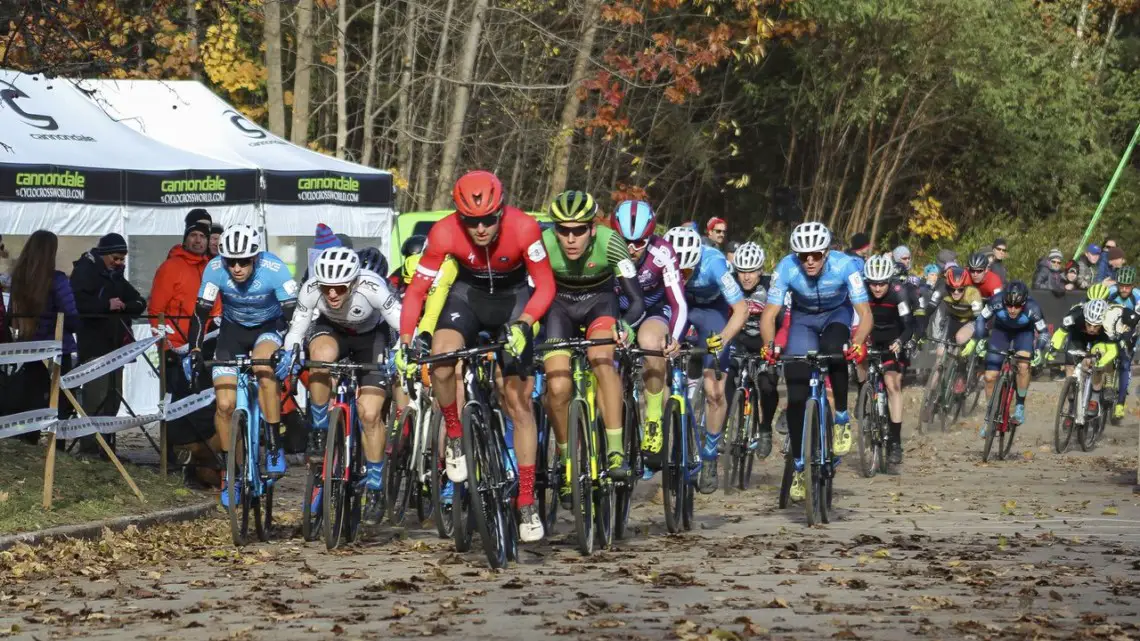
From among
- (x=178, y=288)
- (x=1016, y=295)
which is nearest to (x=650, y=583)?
(x=178, y=288)

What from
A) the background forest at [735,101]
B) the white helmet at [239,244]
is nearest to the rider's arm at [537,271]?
the white helmet at [239,244]

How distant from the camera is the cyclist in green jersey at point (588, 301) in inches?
446

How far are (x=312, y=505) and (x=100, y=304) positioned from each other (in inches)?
208

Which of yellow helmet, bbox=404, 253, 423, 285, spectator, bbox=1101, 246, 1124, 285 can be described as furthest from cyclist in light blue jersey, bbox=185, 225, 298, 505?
spectator, bbox=1101, 246, 1124, 285

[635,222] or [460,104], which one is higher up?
[460,104]

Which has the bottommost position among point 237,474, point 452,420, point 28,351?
point 237,474

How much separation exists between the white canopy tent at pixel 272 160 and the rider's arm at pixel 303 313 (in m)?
8.88

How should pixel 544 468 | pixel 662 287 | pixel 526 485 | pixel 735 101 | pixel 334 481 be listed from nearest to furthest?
pixel 526 485, pixel 544 468, pixel 334 481, pixel 662 287, pixel 735 101

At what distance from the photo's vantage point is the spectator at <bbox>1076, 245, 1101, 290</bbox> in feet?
106

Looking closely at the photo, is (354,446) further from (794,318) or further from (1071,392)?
(1071,392)

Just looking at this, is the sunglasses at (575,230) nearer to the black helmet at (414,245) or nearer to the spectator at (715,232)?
the black helmet at (414,245)

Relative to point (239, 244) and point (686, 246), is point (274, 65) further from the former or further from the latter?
point (239, 244)

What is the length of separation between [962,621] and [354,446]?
4376 mm

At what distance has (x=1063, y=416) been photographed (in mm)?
21156
